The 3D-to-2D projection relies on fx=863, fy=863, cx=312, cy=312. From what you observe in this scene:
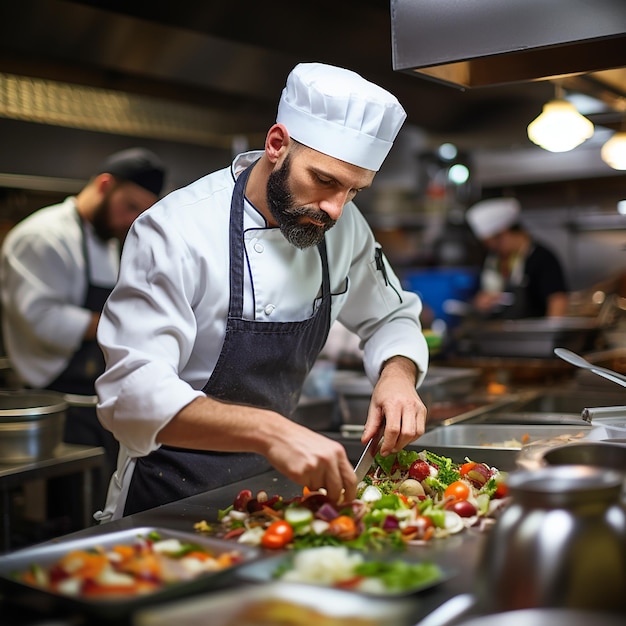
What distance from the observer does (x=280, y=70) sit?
12.2ft

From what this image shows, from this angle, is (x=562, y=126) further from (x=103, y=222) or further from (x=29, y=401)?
(x=29, y=401)

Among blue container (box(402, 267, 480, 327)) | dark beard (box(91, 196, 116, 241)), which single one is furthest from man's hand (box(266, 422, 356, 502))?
blue container (box(402, 267, 480, 327))

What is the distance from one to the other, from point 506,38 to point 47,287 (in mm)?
2513

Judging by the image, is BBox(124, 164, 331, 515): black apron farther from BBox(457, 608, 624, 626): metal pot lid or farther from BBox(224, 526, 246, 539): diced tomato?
BBox(457, 608, 624, 626): metal pot lid

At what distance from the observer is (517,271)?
6.08 metres

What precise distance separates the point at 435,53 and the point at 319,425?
136 cm

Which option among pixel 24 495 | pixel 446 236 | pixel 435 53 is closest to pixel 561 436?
pixel 435 53

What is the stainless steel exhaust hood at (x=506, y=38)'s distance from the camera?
178cm

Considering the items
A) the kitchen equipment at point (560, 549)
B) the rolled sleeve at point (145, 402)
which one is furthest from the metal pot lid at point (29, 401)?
the kitchen equipment at point (560, 549)

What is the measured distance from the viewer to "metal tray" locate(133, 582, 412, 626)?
3.26 feet

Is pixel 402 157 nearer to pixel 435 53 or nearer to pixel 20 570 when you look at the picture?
pixel 435 53

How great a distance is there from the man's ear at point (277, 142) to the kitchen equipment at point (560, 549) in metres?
1.04

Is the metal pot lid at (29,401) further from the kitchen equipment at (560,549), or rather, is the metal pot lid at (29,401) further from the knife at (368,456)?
the kitchen equipment at (560,549)

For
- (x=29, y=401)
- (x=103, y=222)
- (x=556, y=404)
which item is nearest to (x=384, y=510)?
(x=29, y=401)
